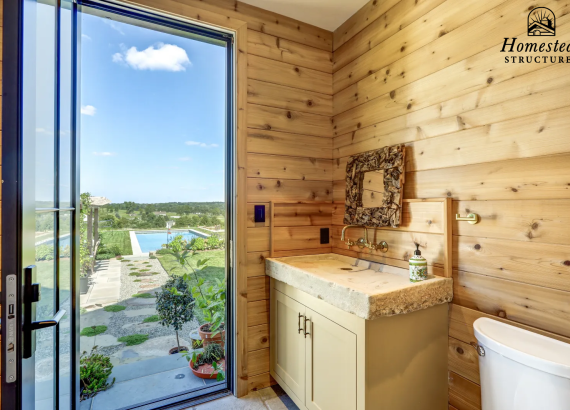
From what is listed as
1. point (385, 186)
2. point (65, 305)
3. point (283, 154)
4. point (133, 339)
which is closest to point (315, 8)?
point (283, 154)

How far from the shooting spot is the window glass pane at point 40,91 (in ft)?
3.08

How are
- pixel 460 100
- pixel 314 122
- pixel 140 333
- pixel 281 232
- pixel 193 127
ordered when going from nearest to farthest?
pixel 460 100
pixel 140 333
pixel 193 127
pixel 281 232
pixel 314 122

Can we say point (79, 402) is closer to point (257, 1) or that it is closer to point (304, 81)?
point (304, 81)

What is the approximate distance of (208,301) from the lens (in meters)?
2.00

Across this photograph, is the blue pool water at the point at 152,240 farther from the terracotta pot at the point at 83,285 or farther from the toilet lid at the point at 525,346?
the toilet lid at the point at 525,346

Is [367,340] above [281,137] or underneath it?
underneath

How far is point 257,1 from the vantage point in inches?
77.5

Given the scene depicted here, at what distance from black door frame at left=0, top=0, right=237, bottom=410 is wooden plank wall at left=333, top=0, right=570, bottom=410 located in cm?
100

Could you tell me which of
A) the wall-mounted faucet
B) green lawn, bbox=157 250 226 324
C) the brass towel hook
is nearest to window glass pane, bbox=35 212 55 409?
green lawn, bbox=157 250 226 324

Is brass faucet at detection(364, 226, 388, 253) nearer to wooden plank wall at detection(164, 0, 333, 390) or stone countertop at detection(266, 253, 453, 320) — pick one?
stone countertop at detection(266, 253, 453, 320)

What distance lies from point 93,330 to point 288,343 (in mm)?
1122

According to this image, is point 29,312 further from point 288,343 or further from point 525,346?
point 525,346

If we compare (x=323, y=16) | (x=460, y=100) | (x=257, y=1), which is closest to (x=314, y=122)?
(x=323, y=16)

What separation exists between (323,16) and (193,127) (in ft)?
3.99
